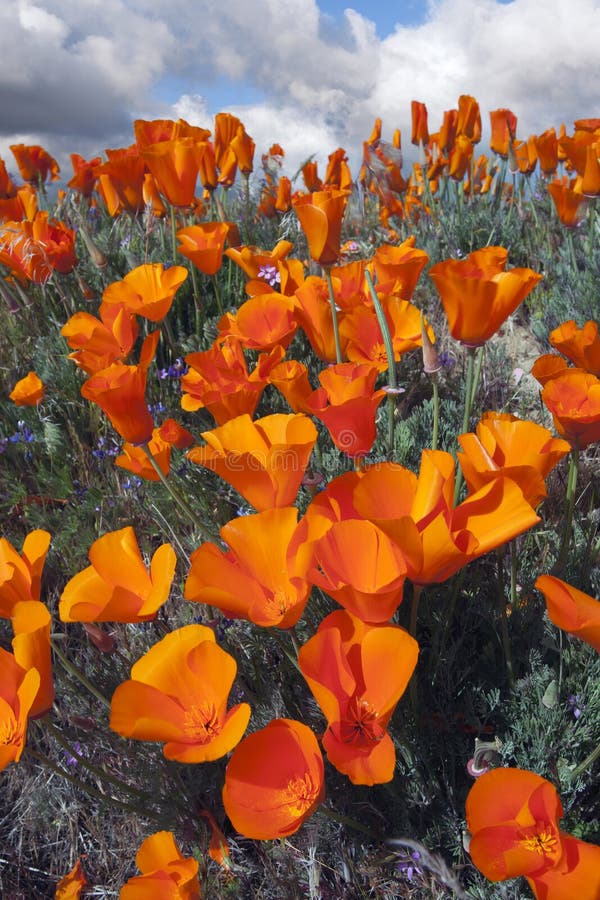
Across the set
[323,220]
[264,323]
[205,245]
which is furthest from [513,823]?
[205,245]

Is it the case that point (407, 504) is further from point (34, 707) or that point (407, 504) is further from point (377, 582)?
point (34, 707)

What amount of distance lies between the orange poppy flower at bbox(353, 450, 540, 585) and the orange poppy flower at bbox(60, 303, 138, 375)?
99 cm

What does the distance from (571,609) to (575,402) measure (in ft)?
1.73

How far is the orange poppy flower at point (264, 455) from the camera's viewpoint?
3.58ft

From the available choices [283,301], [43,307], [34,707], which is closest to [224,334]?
[283,301]

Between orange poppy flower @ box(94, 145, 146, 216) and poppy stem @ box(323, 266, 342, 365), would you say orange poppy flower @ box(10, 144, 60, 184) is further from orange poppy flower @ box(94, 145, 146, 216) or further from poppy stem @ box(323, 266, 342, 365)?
poppy stem @ box(323, 266, 342, 365)

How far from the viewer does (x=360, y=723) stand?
38.6 inches

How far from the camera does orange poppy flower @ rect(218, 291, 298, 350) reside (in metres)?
1.58

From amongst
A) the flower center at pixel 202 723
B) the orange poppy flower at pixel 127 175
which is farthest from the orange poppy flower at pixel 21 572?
the orange poppy flower at pixel 127 175

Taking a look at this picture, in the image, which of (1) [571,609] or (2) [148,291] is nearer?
(1) [571,609]

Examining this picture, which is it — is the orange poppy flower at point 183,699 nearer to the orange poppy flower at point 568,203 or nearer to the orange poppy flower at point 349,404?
the orange poppy flower at point 349,404

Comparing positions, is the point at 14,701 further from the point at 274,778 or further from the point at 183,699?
the point at 274,778

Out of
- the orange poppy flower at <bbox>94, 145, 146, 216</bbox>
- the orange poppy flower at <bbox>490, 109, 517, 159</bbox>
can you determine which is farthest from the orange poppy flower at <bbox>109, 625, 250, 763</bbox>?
the orange poppy flower at <bbox>490, 109, 517, 159</bbox>

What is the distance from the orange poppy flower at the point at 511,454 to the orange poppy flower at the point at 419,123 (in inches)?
146
